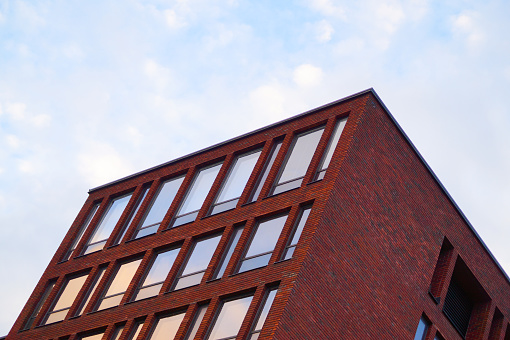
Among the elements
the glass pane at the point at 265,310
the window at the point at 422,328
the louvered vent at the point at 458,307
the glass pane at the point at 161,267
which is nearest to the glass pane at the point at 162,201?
the glass pane at the point at 161,267

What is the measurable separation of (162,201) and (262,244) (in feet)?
27.3

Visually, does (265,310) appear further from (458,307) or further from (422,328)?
(458,307)

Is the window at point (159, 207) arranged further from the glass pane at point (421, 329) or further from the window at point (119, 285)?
the glass pane at point (421, 329)

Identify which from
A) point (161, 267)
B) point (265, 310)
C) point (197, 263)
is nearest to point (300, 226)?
point (265, 310)

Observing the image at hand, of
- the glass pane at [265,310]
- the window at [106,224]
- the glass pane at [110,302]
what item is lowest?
the glass pane at [265,310]

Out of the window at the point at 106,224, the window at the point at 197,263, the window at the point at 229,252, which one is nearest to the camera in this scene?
the window at the point at 229,252

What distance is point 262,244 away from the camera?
33.3 m

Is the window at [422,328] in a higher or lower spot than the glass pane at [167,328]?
higher

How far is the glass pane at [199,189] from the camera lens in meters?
38.2

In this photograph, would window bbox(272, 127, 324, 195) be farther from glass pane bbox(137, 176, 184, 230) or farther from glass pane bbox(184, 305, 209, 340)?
glass pane bbox(137, 176, 184, 230)

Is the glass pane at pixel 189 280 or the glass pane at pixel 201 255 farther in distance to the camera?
the glass pane at pixel 201 255

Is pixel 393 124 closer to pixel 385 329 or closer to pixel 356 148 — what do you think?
pixel 356 148

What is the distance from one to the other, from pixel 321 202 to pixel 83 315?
1166cm

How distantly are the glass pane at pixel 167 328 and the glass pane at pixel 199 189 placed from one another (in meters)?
5.91
